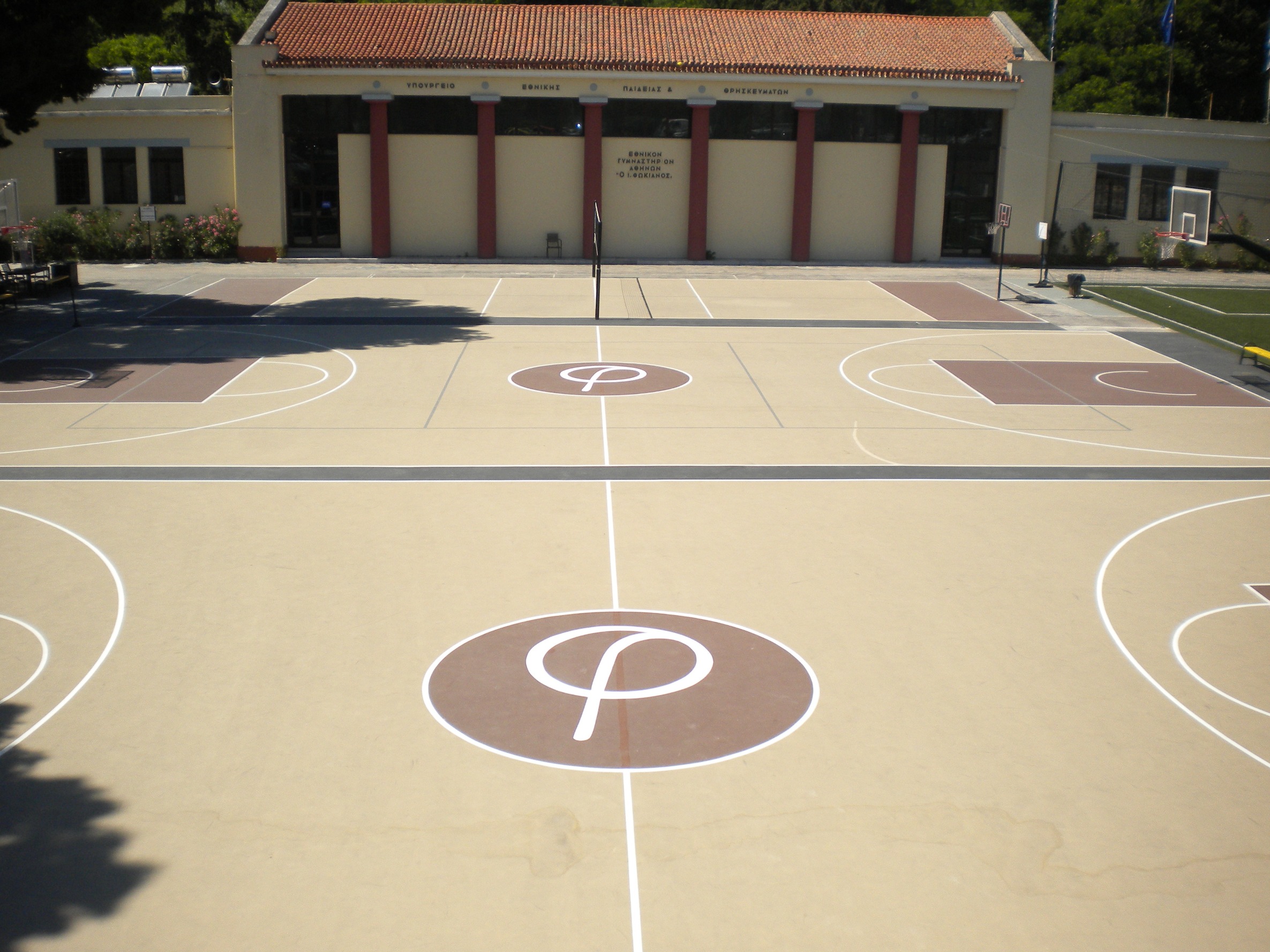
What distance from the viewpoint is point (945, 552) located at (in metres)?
12.5

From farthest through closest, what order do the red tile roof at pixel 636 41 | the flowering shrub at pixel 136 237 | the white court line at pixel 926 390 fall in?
the red tile roof at pixel 636 41, the flowering shrub at pixel 136 237, the white court line at pixel 926 390

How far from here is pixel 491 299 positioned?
2889cm

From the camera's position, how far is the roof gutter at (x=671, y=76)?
114 ft

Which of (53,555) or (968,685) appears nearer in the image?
(968,685)

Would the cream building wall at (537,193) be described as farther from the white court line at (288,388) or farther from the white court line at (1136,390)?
the white court line at (1136,390)

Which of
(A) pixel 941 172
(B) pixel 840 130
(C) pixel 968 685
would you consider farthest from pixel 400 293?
(C) pixel 968 685

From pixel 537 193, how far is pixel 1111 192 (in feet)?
59.9

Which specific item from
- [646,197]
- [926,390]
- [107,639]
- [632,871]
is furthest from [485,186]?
[632,871]

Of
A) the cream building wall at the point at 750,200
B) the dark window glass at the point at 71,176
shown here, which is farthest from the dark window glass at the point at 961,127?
the dark window glass at the point at 71,176

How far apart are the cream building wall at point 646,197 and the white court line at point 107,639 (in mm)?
25652

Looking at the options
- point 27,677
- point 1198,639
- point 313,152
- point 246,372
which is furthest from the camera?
point 313,152

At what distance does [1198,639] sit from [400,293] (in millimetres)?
22780

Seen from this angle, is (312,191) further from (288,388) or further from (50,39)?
(288,388)

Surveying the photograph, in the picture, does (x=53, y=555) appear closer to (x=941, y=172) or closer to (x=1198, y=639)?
(x=1198, y=639)
